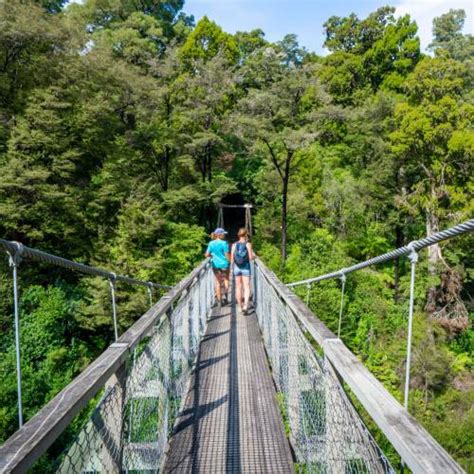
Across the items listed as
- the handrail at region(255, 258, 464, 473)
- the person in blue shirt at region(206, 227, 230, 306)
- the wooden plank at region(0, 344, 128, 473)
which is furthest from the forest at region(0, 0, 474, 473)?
the handrail at region(255, 258, 464, 473)

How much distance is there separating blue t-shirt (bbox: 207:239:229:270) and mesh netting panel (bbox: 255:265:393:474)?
239 cm

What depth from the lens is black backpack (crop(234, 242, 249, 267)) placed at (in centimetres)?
468

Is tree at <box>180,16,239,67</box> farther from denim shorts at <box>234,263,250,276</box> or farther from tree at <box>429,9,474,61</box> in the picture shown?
denim shorts at <box>234,263,250,276</box>

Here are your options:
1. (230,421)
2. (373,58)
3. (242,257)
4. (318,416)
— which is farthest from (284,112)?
(318,416)

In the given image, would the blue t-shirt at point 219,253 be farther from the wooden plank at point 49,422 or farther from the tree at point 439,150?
the tree at point 439,150

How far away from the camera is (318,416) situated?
1555 millimetres

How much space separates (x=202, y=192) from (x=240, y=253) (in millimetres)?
11572

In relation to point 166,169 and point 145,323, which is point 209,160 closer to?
point 166,169

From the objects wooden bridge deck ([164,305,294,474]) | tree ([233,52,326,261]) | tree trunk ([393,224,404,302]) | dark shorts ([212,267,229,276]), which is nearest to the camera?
wooden bridge deck ([164,305,294,474])

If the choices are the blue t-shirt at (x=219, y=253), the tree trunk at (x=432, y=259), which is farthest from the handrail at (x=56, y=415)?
the tree trunk at (x=432, y=259)

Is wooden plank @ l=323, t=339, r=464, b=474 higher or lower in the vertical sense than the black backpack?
lower

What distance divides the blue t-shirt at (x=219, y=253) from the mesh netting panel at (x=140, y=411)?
231 centimetres

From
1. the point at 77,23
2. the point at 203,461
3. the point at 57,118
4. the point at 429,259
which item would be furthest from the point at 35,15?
the point at 429,259

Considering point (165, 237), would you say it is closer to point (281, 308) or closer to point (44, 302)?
point (44, 302)
